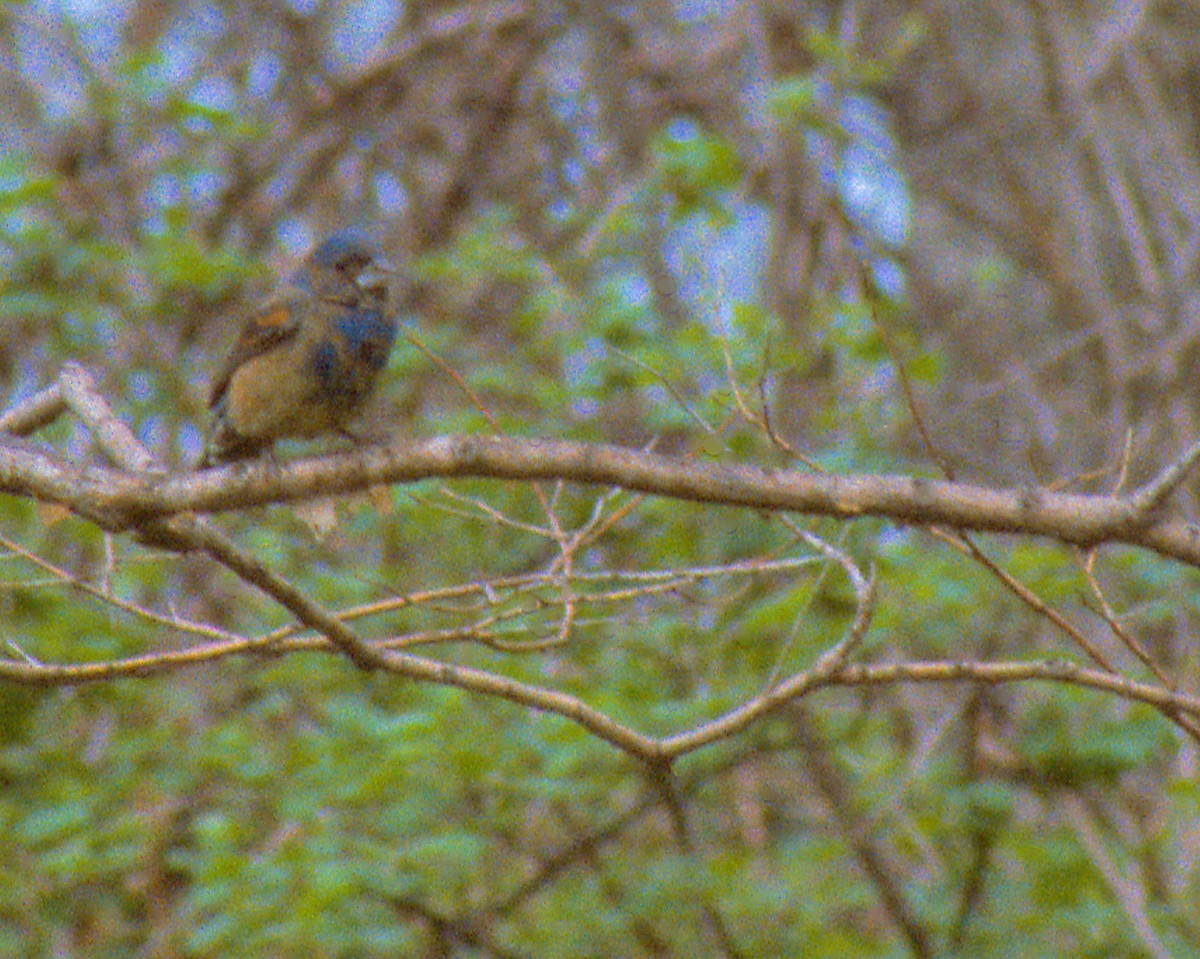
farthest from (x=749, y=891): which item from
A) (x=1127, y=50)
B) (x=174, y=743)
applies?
(x=1127, y=50)

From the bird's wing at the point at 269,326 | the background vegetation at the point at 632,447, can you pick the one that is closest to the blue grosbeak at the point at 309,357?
the bird's wing at the point at 269,326

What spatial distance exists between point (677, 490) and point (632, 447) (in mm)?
1538

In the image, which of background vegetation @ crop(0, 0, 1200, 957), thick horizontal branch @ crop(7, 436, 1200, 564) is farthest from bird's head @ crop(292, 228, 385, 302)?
thick horizontal branch @ crop(7, 436, 1200, 564)

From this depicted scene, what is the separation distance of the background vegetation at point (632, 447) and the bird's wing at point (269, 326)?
1.08 ft

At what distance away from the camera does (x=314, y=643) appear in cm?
269

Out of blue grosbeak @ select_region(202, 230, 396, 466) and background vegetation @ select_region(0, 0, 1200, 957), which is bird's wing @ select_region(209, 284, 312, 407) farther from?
background vegetation @ select_region(0, 0, 1200, 957)

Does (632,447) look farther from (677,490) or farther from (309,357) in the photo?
(677,490)

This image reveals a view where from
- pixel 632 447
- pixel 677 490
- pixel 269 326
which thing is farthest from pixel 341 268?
pixel 677 490

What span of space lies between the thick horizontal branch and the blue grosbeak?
4.15ft

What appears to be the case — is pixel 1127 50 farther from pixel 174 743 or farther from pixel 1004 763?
pixel 174 743

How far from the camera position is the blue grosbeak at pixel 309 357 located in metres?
3.97

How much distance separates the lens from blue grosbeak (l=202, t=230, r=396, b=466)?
3975 millimetres

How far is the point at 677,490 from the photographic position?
2439 millimetres

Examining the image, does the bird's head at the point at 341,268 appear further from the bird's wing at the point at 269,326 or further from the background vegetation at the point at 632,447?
the background vegetation at the point at 632,447
